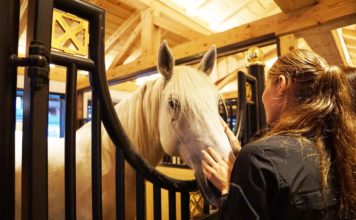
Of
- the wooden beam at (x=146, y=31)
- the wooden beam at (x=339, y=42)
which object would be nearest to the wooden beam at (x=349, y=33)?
the wooden beam at (x=339, y=42)

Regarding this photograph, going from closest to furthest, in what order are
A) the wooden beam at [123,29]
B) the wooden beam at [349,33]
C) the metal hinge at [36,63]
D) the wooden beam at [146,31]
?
the metal hinge at [36,63], the wooden beam at [349,33], the wooden beam at [146,31], the wooden beam at [123,29]

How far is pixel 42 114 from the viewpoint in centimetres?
49

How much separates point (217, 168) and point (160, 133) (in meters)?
0.34

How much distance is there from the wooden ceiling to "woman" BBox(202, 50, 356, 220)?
1.52 m

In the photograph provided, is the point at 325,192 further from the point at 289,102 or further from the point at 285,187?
the point at 289,102

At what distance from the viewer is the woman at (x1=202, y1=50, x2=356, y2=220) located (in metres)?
0.52

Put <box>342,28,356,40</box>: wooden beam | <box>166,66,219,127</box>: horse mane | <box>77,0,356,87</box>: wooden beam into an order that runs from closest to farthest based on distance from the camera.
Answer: <box>166,66,219,127</box>: horse mane < <box>77,0,356,87</box>: wooden beam < <box>342,28,356,40</box>: wooden beam

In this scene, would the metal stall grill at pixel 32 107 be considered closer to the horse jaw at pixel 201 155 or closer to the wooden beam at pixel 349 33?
the horse jaw at pixel 201 155

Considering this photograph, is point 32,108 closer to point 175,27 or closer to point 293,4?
point 293,4

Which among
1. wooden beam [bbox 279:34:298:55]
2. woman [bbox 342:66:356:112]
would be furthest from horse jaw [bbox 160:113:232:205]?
wooden beam [bbox 279:34:298:55]

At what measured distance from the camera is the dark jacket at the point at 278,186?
1.69 feet

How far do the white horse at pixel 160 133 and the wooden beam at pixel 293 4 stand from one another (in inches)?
50.1

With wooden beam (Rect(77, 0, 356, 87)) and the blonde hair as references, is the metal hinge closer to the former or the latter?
the blonde hair

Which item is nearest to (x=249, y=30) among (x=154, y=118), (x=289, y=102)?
(x=154, y=118)
